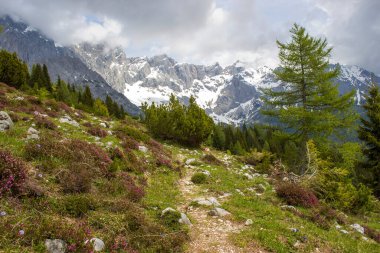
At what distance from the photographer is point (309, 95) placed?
66.5 ft

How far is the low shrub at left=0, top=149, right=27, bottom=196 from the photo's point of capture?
6.14m

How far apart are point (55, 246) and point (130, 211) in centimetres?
252

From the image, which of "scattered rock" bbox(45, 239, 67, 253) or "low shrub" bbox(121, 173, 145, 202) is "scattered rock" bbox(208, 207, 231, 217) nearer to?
"low shrub" bbox(121, 173, 145, 202)

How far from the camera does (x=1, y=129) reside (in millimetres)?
11125

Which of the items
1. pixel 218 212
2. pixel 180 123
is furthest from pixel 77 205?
pixel 180 123

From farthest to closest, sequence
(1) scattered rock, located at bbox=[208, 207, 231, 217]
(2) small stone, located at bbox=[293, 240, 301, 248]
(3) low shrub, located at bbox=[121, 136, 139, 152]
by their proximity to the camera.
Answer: (3) low shrub, located at bbox=[121, 136, 139, 152], (1) scattered rock, located at bbox=[208, 207, 231, 217], (2) small stone, located at bbox=[293, 240, 301, 248]

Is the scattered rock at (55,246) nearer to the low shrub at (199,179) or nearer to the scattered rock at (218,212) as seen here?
the scattered rock at (218,212)

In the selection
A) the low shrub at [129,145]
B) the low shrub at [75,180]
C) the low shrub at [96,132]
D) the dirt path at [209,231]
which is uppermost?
the low shrub at [96,132]

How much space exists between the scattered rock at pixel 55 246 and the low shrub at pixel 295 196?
10157 millimetres

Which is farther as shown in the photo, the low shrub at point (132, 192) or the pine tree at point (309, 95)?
the pine tree at point (309, 95)

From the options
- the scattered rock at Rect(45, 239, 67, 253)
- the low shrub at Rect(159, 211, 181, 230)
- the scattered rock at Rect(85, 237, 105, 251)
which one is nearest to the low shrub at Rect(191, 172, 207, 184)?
the low shrub at Rect(159, 211, 181, 230)

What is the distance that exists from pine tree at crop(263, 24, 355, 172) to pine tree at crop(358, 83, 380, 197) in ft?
30.8

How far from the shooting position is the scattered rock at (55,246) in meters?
4.90

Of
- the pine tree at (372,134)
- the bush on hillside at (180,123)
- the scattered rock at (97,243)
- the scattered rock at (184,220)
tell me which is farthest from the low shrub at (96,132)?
the pine tree at (372,134)
